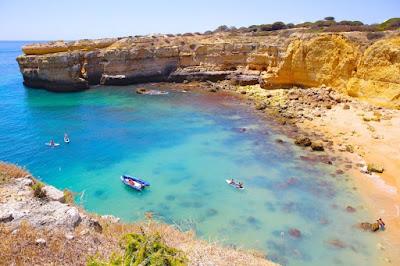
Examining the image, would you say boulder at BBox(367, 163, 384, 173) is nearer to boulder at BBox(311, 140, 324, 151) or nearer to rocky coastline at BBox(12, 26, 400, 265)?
rocky coastline at BBox(12, 26, 400, 265)

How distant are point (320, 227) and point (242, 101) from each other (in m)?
27.2

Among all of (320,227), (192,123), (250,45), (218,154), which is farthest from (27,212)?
(250,45)

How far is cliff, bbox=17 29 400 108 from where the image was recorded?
Result: 40.2 metres

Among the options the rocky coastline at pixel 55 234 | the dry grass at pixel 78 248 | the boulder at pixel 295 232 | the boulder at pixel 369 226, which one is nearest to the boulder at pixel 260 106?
the boulder at pixel 369 226

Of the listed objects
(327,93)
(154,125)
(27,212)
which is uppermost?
(27,212)

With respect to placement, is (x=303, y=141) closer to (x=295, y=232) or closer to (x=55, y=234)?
(x=295, y=232)

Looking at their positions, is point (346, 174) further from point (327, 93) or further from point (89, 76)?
point (89, 76)

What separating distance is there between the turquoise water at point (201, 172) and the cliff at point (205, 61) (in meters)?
9.73

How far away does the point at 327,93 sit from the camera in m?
40.2

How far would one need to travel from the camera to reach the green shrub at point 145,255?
784 centimetres

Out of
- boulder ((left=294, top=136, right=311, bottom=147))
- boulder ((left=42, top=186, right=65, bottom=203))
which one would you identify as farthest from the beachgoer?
boulder ((left=42, top=186, right=65, bottom=203))

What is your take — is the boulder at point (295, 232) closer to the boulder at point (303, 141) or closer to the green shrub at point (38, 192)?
the boulder at point (303, 141)

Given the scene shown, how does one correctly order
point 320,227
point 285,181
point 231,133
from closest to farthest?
point 320,227 < point 285,181 < point 231,133

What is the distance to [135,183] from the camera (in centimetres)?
2295
